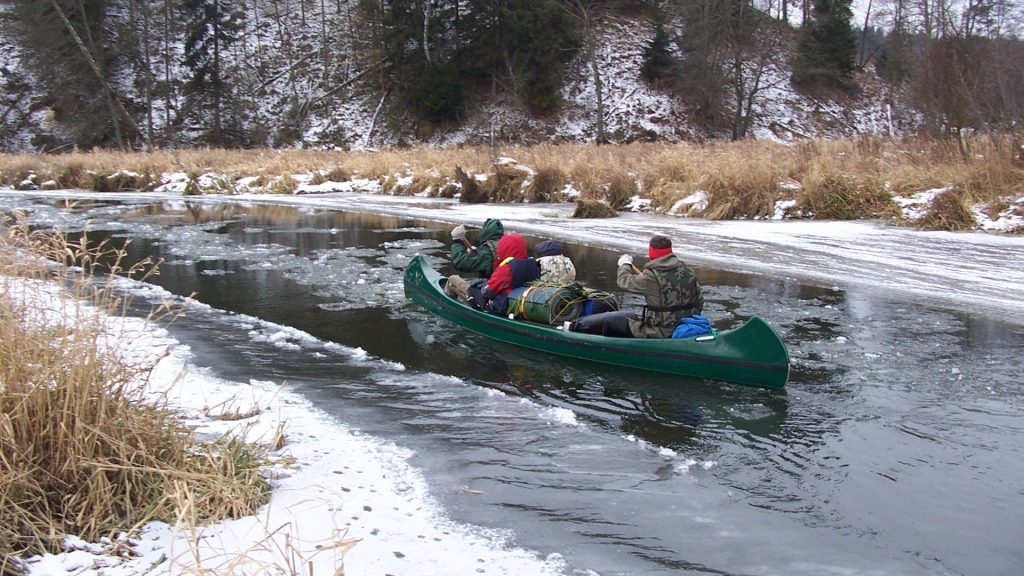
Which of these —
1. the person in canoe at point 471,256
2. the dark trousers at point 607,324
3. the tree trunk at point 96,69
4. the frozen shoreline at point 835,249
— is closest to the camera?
the dark trousers at point 607,324

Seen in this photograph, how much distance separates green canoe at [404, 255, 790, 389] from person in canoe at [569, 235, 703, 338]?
0.75 feet

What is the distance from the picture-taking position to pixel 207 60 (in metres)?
42.2

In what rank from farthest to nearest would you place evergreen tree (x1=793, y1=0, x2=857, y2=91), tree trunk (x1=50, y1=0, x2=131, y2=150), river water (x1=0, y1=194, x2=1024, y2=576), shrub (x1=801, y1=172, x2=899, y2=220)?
evergreen tree (x1=793, y1=0, x2=857, y2=91)
tree trunk (x1=50, y1=0, x2=131, y2=150)
shrub (x1=801, y1=172, x2=899, y2=220)
river water (x1=0, y1=194, x2=1024, y2=576)

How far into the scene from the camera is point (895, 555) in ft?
12.7

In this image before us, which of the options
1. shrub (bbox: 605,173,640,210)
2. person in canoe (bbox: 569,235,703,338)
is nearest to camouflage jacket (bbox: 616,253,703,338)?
person in canoe (bbox: 569,235,703,338)

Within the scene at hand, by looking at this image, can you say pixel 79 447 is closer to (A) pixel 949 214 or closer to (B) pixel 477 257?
(B) pixel 477 257

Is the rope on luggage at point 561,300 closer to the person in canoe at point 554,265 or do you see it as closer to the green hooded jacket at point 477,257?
the person in canoe at point 554,265

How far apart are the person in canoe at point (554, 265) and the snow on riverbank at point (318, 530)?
3.08m

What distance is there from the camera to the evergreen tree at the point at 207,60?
136ft

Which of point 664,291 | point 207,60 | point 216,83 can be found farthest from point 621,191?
point 207,60

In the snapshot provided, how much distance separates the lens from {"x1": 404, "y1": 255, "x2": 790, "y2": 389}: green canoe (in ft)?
19.7

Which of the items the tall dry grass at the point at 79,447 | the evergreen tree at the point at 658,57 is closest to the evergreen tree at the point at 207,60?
the evergreen tree at the point at 658,57

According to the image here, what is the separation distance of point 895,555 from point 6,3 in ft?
192

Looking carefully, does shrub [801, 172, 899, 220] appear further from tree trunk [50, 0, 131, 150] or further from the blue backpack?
tree trunk [50, 0, 131, 150]
